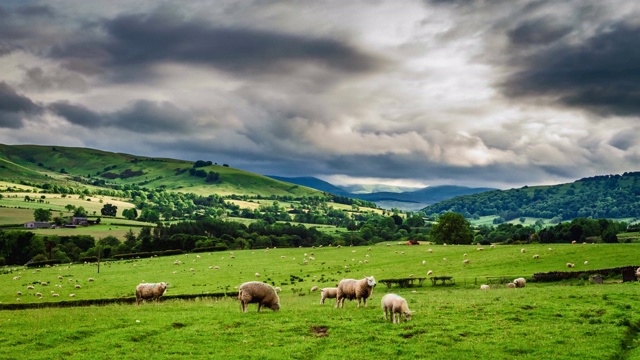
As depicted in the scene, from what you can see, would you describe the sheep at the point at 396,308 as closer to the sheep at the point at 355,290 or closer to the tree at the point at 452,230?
the sheep at the point at 355,290

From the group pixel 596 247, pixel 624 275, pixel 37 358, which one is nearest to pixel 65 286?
pixel 37 358

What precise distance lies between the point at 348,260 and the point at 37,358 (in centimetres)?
6057

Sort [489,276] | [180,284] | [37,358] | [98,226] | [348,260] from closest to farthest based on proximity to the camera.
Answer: [37,358] → [489,276] → [180,284] → [348,260] → [98,226]

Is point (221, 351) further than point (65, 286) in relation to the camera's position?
No

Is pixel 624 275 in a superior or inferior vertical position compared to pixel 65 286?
superior

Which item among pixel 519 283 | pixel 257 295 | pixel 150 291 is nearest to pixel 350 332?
pixel 257 295

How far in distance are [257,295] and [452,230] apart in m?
86.4

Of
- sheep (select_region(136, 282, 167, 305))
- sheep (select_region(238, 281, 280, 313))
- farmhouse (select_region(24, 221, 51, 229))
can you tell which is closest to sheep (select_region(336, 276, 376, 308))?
sheep (select_region(238, 281, 280, 313))

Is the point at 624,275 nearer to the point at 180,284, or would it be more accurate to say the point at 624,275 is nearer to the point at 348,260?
the point at 348,260

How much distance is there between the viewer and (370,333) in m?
23.2

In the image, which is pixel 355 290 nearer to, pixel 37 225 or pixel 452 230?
pixel 452 230

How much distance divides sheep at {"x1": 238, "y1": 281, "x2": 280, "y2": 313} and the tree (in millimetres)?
84539

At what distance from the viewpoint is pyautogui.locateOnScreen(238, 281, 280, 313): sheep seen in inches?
1154

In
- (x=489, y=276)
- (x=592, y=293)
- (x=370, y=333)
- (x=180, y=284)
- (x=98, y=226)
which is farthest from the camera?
(x=98, y=226)
